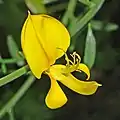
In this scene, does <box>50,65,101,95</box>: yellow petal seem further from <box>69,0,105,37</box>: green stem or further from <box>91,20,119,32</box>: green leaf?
<box>91,20,119,32</box>: green leaf

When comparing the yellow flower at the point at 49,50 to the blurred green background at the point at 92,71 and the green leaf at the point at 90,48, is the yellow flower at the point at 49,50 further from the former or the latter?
the blurred green background at the point at 92,71

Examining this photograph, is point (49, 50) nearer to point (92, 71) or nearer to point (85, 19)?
point (85, 19)

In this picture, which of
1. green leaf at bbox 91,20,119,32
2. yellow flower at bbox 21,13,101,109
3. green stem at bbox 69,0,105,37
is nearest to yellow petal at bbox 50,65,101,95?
yellow flower at bbox 21,13,101,109

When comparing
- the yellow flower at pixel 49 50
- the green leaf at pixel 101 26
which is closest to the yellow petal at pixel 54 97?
the yellow flower at pixel 49 50

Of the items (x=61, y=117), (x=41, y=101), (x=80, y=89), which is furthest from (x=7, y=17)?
(x=80, y=89)

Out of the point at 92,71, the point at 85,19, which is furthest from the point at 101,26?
the point at 92,71

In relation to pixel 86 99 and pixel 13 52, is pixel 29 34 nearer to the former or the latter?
pixel 13 52
